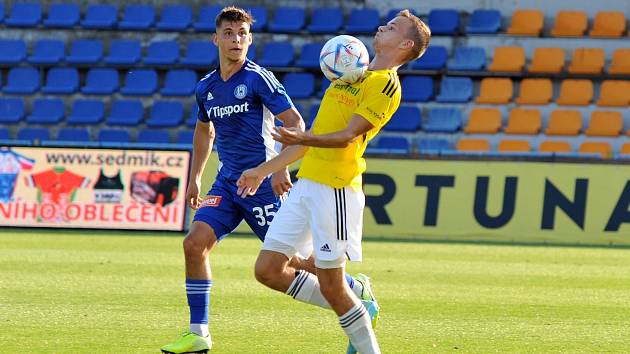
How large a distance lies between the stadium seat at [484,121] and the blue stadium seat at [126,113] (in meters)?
6.85

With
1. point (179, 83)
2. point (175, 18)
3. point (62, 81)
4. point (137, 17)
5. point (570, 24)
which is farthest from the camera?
point (137, 17)

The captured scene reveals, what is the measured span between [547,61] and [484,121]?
203cm

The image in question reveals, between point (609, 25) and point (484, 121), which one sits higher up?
point (609, 25)

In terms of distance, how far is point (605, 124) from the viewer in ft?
76.9

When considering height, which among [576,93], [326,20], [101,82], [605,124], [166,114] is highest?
[326,20]

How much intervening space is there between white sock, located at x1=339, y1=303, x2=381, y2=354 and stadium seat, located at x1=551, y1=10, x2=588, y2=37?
63.7 feet

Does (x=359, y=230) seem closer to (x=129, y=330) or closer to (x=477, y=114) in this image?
(x=129, y=330)

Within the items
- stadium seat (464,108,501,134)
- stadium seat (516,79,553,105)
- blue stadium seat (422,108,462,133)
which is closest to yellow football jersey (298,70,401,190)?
stadium seat (464,108,501,134)

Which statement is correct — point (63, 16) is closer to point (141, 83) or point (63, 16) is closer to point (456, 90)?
point (141, 83)

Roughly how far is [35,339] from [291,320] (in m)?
2.12

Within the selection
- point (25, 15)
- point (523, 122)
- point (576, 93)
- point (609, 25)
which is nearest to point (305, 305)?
point (523, 122)

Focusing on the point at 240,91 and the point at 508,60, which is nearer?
the point at 240,91

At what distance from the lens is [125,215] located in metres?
17.9

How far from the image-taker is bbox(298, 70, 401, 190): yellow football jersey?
645 centimetres
